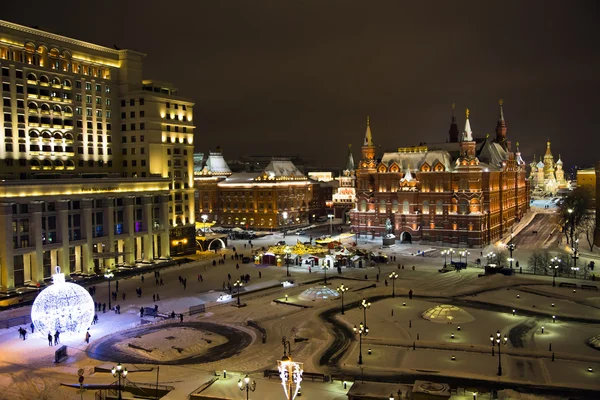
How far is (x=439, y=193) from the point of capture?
98.5 meters

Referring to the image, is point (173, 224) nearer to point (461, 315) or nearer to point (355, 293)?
point (355, 293)

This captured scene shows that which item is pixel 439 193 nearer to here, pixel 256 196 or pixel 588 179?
pixel 256 196

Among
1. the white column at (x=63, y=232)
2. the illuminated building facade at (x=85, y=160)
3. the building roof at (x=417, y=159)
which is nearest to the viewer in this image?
the illuminated building facade at (x=85, y=160)

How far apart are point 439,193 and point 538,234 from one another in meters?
23.2

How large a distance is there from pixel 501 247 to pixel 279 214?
50623 millimetres

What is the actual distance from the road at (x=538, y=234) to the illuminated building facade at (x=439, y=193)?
433cm

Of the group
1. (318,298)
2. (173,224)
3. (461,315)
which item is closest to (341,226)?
(173,224)

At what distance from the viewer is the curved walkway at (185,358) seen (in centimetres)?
3916

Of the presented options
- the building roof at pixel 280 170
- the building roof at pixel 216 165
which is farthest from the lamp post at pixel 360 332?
the building roof at pixel 216 165

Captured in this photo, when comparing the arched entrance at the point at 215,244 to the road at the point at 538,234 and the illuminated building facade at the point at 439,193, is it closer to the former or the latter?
the illuminated building facade at the point at 439,193

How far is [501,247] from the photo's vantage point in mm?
92688

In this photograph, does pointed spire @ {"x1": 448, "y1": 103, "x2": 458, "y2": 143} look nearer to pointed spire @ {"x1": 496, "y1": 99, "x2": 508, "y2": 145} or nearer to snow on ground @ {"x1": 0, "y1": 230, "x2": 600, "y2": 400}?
pointed spire @ {"x1": 496, "y1": 99, "x2": 508, "y2": 145}

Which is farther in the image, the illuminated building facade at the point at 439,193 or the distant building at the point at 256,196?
the distant building at the point at 256,196

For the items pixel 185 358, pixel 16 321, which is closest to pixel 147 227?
pixel 16 321
